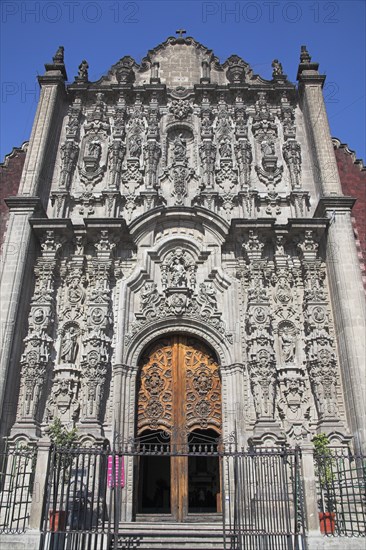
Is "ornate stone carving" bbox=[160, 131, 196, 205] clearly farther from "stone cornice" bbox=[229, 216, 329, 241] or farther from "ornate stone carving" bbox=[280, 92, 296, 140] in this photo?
"ornate stone carving" bbox=[280, 92, 296, 140]

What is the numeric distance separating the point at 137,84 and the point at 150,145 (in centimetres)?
330

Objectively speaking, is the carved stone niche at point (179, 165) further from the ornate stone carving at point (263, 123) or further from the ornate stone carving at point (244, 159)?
the ornate stone carving at point (263, 123)

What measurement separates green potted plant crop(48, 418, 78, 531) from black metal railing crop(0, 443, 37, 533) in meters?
0.51

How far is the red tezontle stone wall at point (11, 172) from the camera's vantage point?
16391mm

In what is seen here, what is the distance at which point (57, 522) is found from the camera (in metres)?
9.28

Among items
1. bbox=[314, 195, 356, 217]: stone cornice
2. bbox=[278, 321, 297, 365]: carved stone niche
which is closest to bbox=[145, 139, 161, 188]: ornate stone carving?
bbox=[314, 195, 356, 217]: stone cornice

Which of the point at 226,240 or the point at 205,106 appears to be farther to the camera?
the point at 205,106

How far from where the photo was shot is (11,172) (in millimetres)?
16750

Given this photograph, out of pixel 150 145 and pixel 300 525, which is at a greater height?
pixel 150 145

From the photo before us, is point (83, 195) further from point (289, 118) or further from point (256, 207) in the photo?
point (289, 118)

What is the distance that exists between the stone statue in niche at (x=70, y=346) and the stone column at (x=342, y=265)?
273 inches

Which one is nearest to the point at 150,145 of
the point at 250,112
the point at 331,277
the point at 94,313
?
the point at 250,112

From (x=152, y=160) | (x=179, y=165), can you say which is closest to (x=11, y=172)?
(x=152, y=160)

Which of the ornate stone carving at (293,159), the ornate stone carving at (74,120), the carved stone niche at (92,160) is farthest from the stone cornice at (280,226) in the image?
the ornate stone carving at (74,120)
